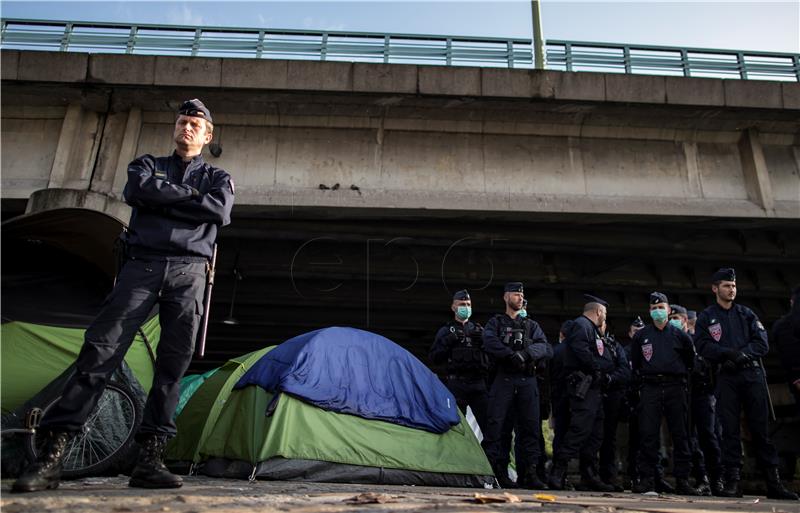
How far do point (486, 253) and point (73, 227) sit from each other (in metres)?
9.53

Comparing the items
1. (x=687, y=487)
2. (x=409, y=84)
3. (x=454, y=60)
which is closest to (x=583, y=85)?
(x=454, y=60)

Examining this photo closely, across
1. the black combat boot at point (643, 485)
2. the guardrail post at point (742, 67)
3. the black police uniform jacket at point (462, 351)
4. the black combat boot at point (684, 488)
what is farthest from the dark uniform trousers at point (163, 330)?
the guardrail post at point (742, 67)

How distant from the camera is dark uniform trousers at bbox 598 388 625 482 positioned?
8539 mm

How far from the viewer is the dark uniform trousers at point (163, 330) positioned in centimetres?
345

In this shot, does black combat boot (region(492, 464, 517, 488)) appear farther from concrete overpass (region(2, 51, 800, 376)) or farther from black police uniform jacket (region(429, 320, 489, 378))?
concrete overpass (region(2, 51, 800, 376))

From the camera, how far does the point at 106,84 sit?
9680 mm

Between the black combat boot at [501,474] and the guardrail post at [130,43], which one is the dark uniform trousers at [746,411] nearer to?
the black combat boot at [501,474]

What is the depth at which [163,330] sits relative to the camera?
3750 mm

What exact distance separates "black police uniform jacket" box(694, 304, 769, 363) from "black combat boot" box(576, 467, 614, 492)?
1.87 m

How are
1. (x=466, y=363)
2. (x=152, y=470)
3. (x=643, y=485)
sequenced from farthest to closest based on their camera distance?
(x=466, y=363) < (x=643, y=485) < (x=152, y=470)

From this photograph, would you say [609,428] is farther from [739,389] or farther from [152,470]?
[152,470]

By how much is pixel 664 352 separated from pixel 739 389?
2.74 feet

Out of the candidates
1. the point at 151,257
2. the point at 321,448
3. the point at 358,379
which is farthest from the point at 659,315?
the point at 151,257

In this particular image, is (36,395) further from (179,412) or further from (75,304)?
(179,412)
